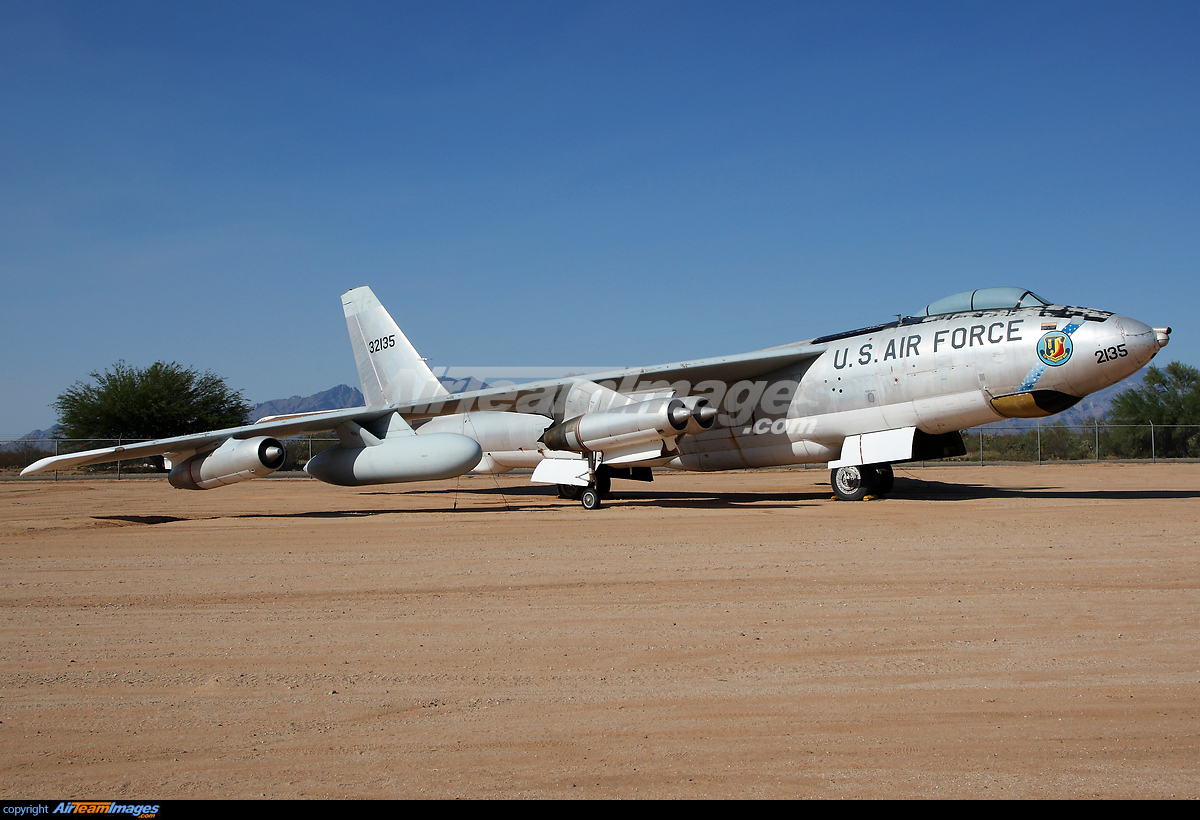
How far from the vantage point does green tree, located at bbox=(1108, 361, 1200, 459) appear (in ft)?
134

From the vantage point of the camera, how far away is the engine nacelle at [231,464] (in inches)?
572

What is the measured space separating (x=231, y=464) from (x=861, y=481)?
1173 centimetres

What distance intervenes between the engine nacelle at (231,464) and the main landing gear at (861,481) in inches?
405

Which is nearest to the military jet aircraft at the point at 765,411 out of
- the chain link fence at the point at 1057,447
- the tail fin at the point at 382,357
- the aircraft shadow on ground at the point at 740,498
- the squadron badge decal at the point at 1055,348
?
the squadron badge decal at the point at 1055,348

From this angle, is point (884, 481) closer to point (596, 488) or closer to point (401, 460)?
point (596, 488)

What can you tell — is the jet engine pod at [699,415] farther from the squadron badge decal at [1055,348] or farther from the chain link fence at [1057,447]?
the chain link fence at [1057,447]

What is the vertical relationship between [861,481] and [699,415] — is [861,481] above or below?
below

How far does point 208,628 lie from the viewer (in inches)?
205

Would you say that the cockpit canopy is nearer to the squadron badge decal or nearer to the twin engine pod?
the squadron badge decal

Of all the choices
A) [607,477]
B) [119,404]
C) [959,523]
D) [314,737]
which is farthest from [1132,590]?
[119,404]

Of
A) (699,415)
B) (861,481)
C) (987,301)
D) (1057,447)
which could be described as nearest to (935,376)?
(987,301)

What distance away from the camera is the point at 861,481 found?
48.5 feet

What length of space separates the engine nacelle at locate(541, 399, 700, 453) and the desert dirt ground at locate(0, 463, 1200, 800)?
5.39 meters
